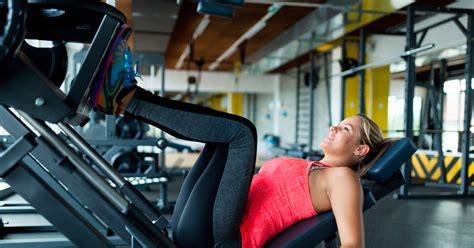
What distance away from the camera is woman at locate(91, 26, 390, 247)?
3.19 feet

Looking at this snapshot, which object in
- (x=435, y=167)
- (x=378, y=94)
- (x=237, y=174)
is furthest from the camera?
(x=378, y=94)

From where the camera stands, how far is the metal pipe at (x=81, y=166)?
3.08 ft

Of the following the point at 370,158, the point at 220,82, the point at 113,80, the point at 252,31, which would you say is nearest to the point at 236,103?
the point at 220,82

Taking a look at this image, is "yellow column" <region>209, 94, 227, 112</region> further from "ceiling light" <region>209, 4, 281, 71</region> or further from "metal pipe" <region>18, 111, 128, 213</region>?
"metal pipe" <region>18, 111, 128, 213</region>

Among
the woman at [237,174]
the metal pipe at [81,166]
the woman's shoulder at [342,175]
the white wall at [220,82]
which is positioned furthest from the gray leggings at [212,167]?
the white wall at [220,82]

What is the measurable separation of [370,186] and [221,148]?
60 cm

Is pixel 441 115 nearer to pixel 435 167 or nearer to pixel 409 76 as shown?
pixel 435 167

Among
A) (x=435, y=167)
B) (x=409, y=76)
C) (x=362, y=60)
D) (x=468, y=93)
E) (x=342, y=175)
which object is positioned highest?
(x=362, y=60)

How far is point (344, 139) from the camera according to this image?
1387 millimetres

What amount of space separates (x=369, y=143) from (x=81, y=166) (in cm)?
95

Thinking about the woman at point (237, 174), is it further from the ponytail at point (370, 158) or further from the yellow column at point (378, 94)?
the yellow column at point (378, 94)

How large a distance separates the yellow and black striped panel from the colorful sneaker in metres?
5.06

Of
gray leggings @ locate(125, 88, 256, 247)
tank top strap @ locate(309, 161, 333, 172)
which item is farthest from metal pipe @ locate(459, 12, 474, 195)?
gray leggings @ locate(125, 88, 256, 247)

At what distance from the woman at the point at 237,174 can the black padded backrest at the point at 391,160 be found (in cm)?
4
